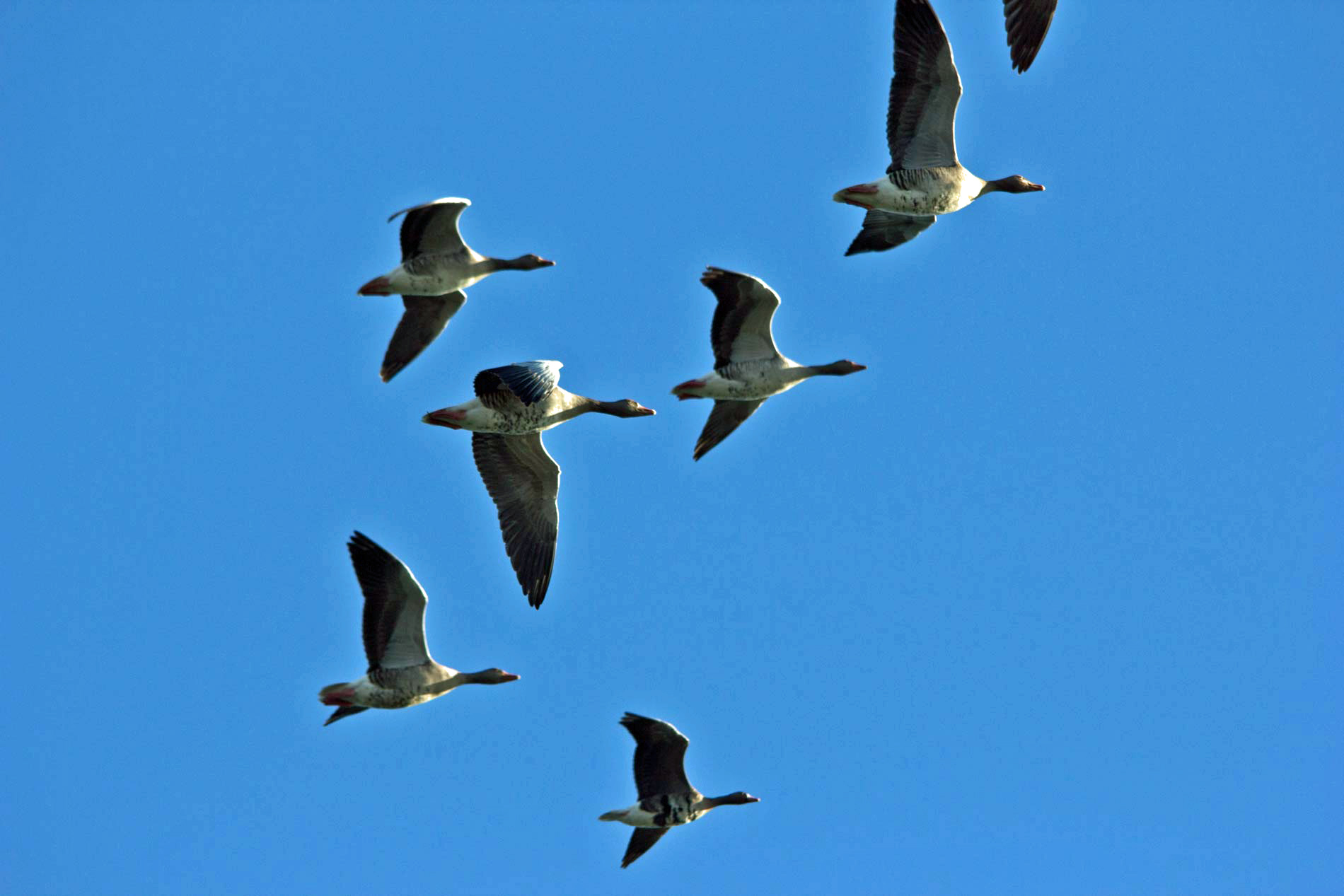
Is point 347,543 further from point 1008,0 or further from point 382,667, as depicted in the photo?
point 1008,0

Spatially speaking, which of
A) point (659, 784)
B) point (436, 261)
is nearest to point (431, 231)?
point (436, 261)

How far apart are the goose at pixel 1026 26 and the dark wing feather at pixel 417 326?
9.45 m

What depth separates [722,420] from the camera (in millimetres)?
26156

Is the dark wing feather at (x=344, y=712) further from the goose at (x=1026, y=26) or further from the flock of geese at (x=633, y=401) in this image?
the goose at (x=1026, y=26)

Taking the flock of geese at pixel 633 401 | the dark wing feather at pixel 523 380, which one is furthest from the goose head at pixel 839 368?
the dark wing feather at pixel 523 380

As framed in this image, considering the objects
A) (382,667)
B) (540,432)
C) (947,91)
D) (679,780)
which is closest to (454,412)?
(540,432)

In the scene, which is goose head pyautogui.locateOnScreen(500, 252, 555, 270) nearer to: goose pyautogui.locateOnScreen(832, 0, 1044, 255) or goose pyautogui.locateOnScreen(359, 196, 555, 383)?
goose pyautogui.locateOnScreen(359, 196, 555, 383)

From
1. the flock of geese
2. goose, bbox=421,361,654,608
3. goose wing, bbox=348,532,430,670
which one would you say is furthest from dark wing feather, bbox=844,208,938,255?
goose wing, bbox=348,532,430,670

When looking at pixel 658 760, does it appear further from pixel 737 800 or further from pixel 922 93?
pixel 922 93

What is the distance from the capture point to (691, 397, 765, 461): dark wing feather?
26.0 meters

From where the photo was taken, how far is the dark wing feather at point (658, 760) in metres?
25.0

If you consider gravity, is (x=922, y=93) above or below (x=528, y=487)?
above

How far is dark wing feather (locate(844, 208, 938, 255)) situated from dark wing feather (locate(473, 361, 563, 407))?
5449mm

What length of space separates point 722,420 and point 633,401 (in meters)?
1.29
